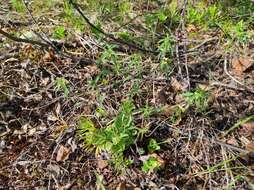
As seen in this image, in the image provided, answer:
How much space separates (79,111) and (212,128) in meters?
0.80

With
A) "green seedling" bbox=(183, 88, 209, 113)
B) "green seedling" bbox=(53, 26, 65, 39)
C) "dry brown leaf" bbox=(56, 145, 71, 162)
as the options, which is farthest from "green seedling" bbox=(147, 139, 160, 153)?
"green seedling" bbox=(53, 26, 65, 39)

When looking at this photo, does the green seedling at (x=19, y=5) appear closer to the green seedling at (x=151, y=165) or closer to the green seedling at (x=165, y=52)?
the green seedling at (x=165, y=52)

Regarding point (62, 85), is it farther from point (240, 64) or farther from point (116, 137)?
point (240, 64)

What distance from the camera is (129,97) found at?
2668 mm

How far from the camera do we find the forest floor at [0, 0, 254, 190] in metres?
2.39

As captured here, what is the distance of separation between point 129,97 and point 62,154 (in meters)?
0.53

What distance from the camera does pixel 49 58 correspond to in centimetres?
295

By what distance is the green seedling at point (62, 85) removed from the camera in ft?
8.78

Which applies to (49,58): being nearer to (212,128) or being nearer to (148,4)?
(148,4)

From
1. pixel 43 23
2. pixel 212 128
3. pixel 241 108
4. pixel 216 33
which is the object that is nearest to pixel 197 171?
pixel 212 128

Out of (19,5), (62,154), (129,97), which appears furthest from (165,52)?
(19,5)

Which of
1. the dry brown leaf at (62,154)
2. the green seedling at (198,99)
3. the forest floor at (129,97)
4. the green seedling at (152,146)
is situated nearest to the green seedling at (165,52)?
the forest floor at (129,97)

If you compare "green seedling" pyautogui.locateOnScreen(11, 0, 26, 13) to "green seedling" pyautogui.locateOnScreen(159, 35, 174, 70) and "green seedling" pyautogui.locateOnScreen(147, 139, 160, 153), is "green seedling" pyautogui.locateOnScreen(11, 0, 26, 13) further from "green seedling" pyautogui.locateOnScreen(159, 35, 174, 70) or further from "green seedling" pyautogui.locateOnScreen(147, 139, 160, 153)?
"green seedling" pyautogui.locateOnScreen(147, 139, 160, 153)

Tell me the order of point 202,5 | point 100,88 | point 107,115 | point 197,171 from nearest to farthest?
1. point 197,171
2. point 107,115
3. point 100,88
4. point 202,5
